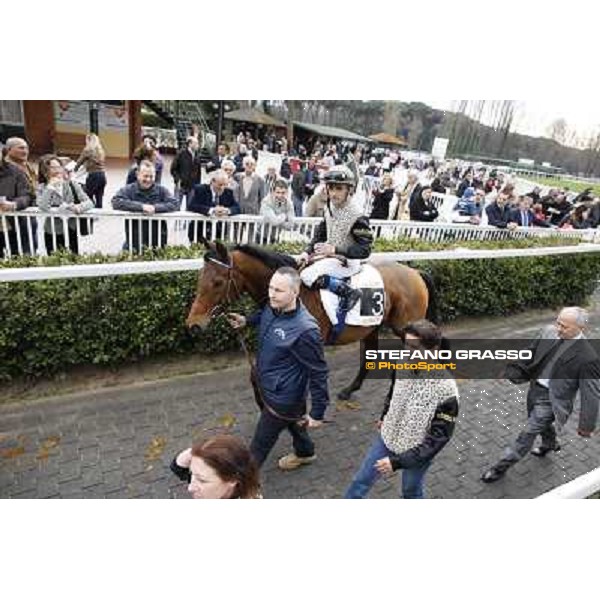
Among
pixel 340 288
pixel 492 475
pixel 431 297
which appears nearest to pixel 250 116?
pixel 431 297

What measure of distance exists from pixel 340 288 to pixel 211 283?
117 cm

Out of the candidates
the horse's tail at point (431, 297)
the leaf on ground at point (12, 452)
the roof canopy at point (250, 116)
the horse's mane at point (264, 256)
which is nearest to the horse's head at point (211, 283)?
the horse's mane at point (264, 256)

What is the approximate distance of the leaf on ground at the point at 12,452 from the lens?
3.55 meters

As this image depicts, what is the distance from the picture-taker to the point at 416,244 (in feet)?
21.3

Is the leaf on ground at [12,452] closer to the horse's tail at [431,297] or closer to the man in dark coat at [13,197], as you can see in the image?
the man in dark coat at [13,197]

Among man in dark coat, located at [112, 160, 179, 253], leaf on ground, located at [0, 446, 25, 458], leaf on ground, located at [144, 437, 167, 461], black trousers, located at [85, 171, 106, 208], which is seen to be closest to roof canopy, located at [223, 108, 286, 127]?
black trousers, located at [85, 171, 106, 208]

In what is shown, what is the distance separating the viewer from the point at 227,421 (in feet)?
13.9

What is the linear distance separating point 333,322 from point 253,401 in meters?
1.17

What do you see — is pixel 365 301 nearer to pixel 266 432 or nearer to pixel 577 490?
pixel 266 432

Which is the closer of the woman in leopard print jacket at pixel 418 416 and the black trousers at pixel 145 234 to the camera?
the woman in leopard print jacket at pixel 418 416

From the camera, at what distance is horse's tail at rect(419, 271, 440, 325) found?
4941 millimetres

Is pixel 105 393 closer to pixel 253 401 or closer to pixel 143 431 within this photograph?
pixel 143 431

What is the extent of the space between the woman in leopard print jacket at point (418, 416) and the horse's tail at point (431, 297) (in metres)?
2.24

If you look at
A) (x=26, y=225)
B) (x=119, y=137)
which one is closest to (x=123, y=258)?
(x=26, y=225)
